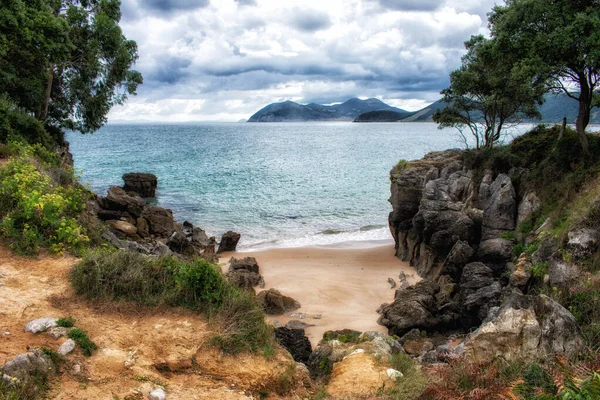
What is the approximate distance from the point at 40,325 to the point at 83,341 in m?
0.99

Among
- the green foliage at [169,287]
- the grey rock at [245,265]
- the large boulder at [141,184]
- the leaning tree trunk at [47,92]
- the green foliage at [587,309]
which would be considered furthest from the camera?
the large boulder at [141,184]

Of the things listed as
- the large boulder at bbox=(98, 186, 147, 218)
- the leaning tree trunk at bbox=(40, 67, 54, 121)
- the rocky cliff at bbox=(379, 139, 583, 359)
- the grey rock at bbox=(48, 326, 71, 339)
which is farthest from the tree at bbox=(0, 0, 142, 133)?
the rocky cliff at bbox=(379, 139, 583, 359)

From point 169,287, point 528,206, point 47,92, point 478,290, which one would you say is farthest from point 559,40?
point 47,92

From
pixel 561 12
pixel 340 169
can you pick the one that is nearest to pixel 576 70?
pixel 561 12

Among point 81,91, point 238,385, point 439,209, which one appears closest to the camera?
point 238,385

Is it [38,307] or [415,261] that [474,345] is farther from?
[415,261]

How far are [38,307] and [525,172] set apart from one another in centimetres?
2132

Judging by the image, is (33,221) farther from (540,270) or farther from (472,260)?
(472,260)

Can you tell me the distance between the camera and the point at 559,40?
17.0m

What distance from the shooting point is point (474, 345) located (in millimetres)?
9625

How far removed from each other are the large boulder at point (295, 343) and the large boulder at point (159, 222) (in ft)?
59.5

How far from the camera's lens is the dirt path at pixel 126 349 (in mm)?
7637

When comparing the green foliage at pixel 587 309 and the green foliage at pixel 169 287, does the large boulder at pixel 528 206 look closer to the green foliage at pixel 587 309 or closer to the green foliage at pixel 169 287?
the green foliage at pixel 587 309

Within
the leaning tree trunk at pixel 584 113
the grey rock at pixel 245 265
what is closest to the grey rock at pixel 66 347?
the grey rock at pixel 245 265
